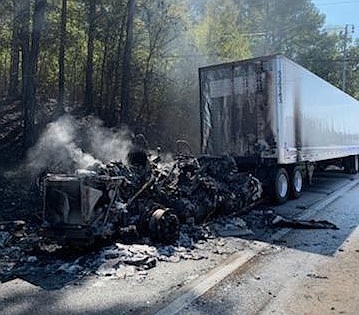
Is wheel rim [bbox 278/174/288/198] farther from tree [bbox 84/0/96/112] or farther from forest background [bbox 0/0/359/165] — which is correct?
tree [bbox 84/0/96/112]

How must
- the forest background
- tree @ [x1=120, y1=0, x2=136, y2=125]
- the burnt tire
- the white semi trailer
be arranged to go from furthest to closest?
tree @ [x1=120, y1=0, x2=136, y2=125], the forest background, the burnt tire, the white semi trailer

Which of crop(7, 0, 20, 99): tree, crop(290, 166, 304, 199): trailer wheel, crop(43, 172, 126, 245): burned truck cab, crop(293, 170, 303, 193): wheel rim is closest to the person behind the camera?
crop(43, 172, 126, 245): burned truck cab

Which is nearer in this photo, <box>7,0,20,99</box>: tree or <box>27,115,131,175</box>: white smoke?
<box>27,115,131,175</box>: white smoke

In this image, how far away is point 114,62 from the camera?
23.2 meters

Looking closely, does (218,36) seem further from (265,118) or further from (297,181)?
(265,118)

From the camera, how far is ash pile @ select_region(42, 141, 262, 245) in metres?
7.09

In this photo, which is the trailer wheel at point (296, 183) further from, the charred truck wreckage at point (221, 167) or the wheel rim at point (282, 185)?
the wheel rim at point (282, 185)

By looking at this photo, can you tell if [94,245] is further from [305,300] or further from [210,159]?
[210,159]

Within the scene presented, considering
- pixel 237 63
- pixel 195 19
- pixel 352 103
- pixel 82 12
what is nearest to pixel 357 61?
pixel 195 19

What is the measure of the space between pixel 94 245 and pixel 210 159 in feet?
15.7

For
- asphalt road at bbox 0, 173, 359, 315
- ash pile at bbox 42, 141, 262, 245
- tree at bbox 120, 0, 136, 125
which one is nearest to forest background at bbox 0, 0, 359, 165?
tree at bbox 120, 0, 136, 125

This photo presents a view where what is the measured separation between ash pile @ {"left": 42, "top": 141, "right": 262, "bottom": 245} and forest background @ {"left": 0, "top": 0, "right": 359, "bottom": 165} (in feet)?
23.8

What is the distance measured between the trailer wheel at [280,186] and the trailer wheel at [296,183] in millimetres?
286

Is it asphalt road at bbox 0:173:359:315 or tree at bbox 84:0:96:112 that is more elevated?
tree at bbox 84:0:96:112
